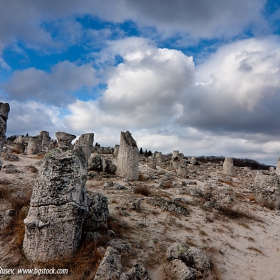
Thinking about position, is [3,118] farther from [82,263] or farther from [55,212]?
[82,263]

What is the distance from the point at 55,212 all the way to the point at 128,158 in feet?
32.7

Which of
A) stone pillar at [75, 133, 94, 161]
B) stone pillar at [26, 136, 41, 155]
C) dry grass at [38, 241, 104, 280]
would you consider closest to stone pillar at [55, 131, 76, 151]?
dry grass at [38, 241, 104, 280]

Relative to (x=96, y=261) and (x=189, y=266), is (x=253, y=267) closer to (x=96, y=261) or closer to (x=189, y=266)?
(x=189, y=266)

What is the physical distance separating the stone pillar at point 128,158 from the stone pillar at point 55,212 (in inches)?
374

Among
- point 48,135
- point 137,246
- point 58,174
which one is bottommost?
point 137,246

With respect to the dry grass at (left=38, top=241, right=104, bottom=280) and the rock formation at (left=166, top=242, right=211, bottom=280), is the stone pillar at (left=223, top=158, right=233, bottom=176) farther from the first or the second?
the dry grass at (left=38, top=241, right=104, bottom=280)

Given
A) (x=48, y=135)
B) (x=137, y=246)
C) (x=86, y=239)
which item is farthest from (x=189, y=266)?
(x=48, y=135)

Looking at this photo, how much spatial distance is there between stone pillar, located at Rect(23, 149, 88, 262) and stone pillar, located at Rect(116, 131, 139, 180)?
9.49 metres

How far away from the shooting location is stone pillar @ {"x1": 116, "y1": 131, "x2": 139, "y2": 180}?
13906mm

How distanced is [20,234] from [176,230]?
4193 mm

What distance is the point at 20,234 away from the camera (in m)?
4.48

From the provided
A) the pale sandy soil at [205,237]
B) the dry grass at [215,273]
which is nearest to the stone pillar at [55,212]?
the pale sandy soil at [205,237]

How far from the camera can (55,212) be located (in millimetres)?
4027

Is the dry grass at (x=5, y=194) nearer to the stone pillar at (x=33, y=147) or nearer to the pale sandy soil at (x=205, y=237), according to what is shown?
the pale sandy soil at (x=205, y=237)
